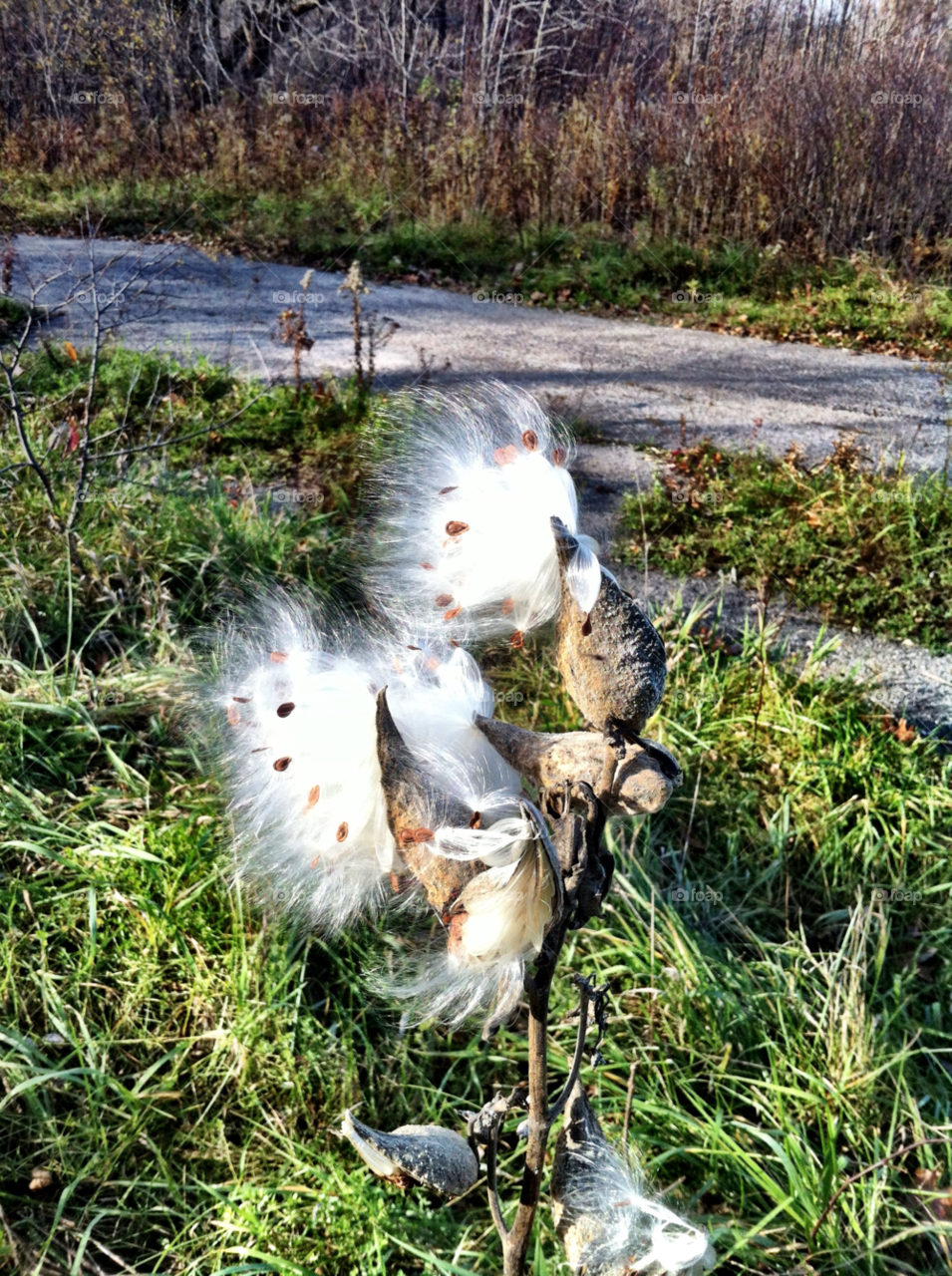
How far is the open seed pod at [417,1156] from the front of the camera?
87cm

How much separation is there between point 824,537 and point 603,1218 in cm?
335

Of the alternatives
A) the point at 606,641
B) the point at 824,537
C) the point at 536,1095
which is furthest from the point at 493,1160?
the point at 824,537

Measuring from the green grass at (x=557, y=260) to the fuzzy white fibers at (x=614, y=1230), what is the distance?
7280 mm

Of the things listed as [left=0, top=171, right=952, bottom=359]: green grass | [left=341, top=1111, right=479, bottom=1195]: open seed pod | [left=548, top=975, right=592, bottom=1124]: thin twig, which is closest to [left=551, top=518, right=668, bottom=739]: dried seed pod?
[left=548, top=975, right=592, bottom=1124]: thin twig

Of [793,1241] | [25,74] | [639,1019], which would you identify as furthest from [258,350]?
[25,74]

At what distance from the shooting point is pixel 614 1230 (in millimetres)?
938

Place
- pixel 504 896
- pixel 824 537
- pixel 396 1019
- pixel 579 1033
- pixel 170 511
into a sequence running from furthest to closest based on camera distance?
pixel 824 537, pixel 170 511, pixel 396 1019, pixel 579 1033, pixel 504 896

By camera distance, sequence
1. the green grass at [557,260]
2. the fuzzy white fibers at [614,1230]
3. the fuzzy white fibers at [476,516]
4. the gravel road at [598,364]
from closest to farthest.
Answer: the fuzzy white fibers at [476,516] → the fuzzy white fibers at [614,1230] → the gravel road at [598,364] → the green grass at [557,260]

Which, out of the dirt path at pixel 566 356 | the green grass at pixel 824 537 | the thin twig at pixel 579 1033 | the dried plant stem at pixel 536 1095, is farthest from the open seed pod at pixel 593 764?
the dirt path at pixel 566 356

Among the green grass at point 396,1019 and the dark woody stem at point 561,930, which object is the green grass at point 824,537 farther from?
the dark woody stem at point 561,930

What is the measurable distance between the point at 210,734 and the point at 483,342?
557 cm

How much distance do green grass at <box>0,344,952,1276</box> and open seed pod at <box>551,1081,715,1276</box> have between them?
700mm

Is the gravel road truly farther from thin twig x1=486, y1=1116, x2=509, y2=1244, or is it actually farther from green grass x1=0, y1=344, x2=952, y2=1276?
thin twig x1=486, y1=1116, x2=509, y2=1244

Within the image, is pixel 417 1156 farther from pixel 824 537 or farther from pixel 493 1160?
pixel 824 537
